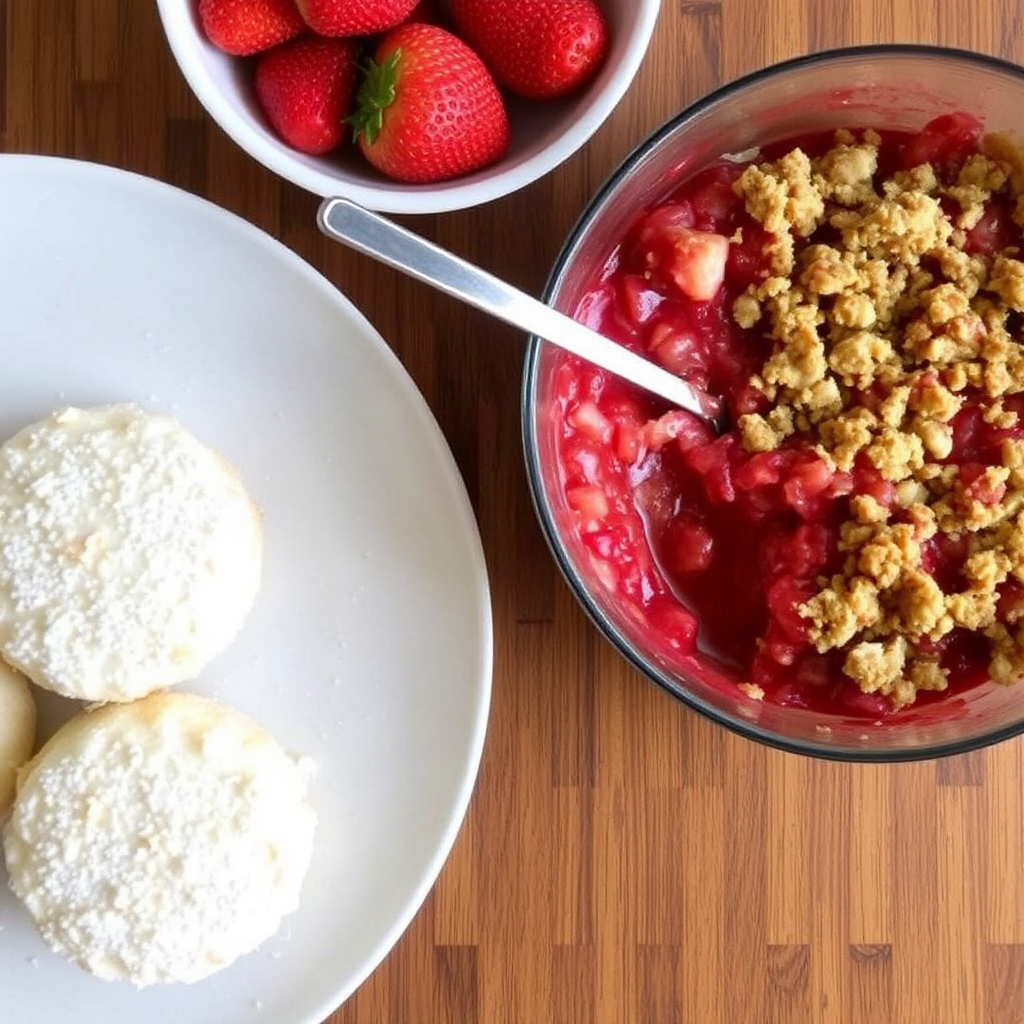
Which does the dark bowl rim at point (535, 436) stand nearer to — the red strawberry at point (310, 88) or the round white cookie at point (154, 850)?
the red strawberry at point (310, 88)

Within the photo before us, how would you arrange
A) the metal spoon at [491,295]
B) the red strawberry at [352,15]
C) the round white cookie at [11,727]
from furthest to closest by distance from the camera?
the round white cookie at [11,727], the red strawberry at [352,15], the metal spoon at [491,295]

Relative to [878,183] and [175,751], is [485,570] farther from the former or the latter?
[878,183]

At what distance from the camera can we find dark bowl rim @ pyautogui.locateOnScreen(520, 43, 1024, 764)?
1.20 meters

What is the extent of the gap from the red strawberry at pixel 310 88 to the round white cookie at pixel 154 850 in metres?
0.61

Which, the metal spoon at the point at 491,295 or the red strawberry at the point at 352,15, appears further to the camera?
the red strawberry at the point at 352,15

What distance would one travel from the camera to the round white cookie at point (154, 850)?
4.14ft

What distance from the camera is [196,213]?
4.35ft

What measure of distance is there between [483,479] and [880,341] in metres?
0.45

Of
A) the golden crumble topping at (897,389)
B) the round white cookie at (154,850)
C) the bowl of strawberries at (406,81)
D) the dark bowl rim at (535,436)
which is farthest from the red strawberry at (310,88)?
the round white cookie at (154,850)

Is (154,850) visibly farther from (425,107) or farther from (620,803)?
(425,107)

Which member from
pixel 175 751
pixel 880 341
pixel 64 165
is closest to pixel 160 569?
pixel 175 751

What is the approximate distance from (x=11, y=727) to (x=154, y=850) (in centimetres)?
22

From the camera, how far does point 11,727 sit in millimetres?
1341

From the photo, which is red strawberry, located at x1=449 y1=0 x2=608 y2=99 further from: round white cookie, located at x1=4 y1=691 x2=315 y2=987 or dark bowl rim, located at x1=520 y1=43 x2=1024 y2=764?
round white cookie, located at x1=4 y1=691 x2=315 y2=987
